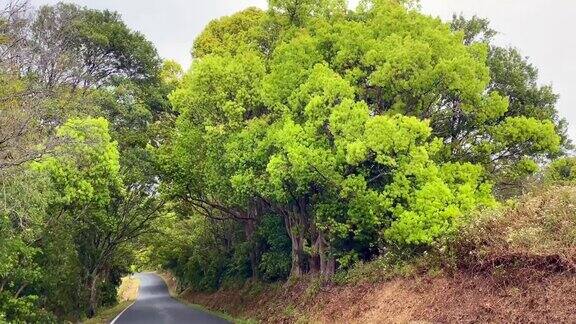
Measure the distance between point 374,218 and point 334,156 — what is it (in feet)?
7.56

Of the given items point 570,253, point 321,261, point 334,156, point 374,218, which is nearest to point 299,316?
point 321,261

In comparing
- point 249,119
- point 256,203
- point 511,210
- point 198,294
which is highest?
point 249,119

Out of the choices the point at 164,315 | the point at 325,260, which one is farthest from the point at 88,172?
the point at 164,315

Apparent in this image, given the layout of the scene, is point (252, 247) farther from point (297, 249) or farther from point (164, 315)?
point (297, 249)

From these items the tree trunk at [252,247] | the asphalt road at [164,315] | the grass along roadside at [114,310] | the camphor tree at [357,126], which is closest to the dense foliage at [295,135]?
the camphor tree at [357,126]

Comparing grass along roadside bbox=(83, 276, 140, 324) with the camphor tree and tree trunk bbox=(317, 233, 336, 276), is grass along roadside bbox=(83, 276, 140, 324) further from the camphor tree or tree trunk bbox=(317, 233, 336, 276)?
tree trunk bbox=(317, 233, 336, 276)

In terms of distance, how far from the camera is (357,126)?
17.8 meters

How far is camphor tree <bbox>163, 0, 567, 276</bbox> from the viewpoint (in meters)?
17.5

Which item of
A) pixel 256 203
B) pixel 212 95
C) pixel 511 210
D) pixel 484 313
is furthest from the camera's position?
pixel 256 203

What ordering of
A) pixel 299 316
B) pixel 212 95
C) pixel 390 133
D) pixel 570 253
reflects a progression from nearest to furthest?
1. pixel 570 253
2. pixel 390 133
3. pixel 299 316
4. pixel 212 95

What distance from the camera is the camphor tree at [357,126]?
17.5m

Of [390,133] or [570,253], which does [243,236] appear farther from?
[570,253]

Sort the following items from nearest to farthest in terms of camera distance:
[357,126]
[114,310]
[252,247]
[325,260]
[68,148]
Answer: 1. [68,148]
2. [357,126]
3. [325,260]
4. [252,247]
5. [114,310]

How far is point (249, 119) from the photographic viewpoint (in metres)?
23.3
